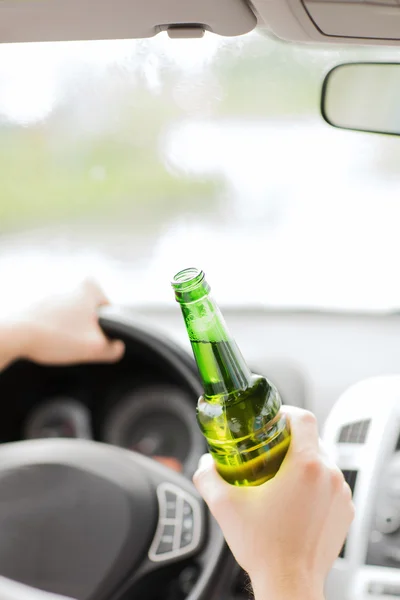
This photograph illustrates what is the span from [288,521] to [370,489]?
0.28 metres

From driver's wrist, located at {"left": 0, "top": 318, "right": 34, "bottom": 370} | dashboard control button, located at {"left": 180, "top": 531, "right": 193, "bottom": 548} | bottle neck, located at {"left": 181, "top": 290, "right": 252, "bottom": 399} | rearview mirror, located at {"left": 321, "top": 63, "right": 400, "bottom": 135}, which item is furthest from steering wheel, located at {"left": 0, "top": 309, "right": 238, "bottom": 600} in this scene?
rearview mirror, located at {"left": 321, "top": 63, "right": 400, "bottom": 135}

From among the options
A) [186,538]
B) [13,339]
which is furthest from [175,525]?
[13,339]

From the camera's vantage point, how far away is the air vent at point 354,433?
1.00 meters

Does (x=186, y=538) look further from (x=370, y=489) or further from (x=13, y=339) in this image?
(x=13, y=339)

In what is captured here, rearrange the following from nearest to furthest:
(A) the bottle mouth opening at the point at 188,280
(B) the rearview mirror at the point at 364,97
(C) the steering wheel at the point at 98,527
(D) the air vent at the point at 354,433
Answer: (A) the bottle mouth opening at the point at 188,280
(C) the steering wheel at the point at 98,527
(D) the air vent at the point at 354,433
(B) the rearview mirror at the point at 364,97

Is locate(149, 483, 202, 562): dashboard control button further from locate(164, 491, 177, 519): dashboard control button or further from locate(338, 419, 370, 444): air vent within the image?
locate(338, 419, 370, 444): air vent

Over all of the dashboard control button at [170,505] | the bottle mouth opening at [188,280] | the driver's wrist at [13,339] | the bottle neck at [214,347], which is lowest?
the dashboard control button at [170,505]

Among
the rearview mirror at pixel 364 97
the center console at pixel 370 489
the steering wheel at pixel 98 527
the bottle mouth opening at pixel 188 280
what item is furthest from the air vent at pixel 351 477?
the rearview mirror at pixel 364 97

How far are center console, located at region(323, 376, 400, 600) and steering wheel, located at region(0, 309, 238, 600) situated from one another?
0.15 m

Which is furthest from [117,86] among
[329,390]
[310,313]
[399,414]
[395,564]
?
[395,564]

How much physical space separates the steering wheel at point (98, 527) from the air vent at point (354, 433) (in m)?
0.23

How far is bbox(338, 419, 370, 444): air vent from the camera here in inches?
39.2

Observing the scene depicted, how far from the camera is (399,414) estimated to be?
3.27 feet

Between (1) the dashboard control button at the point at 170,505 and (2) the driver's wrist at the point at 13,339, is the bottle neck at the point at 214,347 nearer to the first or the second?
(1) the dashboard control button at the point at 170,505
